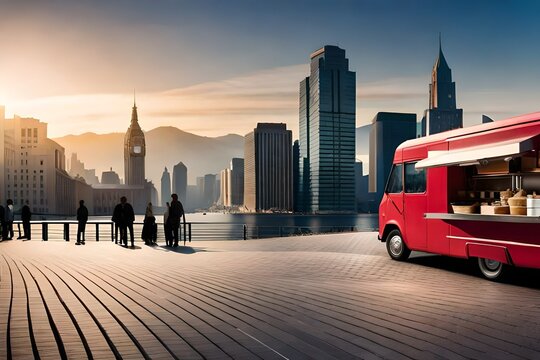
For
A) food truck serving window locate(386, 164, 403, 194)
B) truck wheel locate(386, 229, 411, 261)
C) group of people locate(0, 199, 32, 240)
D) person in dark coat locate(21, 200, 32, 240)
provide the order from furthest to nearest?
person in dark coat locate(21, 200, 32, 240)
group of people locate(0, 199, 32, 240)
food truck serving window locate(386, 164, 403, 194)
truck wheel locate(386, 229, 411, 261)

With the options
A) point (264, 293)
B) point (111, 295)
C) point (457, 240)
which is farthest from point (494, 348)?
point (457, 240)

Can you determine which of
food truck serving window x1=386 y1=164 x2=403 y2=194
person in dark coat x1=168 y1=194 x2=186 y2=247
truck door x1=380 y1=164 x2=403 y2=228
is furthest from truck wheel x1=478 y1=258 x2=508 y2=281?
person in dark coat x1=168 y1=194 x2=186 y2=247

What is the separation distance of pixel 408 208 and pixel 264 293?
639 centimetres

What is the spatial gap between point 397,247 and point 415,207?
57.4 inches

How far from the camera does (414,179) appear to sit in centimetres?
1370

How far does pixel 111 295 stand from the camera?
8.42 meters

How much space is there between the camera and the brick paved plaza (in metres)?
5.33

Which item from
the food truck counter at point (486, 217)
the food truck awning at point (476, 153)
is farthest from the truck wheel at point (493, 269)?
the food truck awning at point (476, 153)

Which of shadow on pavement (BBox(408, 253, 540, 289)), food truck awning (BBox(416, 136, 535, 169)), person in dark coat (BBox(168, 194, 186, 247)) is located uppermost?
food truck awning (BBox(416, 136, 535, 169))

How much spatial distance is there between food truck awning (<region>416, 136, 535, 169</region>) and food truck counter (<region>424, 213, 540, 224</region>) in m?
1.10

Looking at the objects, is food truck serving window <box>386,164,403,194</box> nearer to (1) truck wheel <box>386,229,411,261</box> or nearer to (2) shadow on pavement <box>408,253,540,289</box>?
(1) truck wheel <box>386,229,411,261</box>

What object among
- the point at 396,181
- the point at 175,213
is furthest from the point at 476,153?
the point at 175,213

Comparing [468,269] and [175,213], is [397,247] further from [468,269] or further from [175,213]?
[175,213]

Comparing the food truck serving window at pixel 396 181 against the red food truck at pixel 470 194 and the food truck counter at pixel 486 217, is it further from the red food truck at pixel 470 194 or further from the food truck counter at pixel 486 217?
the food truck counter at pixel 486 217
